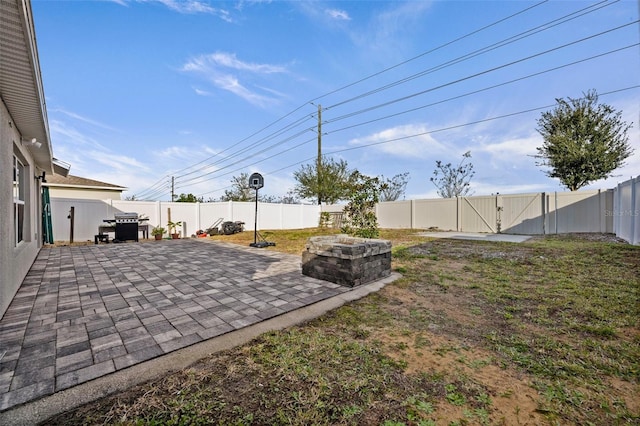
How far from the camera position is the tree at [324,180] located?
19344 millimetres

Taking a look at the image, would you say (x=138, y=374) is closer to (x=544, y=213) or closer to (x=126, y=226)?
(x=126, y=226)

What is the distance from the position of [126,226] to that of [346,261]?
8810mm

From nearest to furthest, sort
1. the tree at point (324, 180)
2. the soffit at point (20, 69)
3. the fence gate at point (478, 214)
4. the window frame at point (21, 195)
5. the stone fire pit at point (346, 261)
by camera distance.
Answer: the soffit at point (20, 69) < the stone fire pit at point (346, 261) < the window frame at point (21, 195) < the fence gate at point (478, 214) < the tree at point (324, 180)

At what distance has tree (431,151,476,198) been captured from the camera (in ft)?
56.7

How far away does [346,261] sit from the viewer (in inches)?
146

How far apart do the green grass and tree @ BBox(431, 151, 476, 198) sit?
1545cm

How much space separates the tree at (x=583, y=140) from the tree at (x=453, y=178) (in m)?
4.98

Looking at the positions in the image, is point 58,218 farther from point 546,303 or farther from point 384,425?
point 546,303

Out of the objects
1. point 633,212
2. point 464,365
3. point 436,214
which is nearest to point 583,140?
point 436,214

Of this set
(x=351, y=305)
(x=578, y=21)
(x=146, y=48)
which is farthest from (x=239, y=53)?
(x=578, y=21)

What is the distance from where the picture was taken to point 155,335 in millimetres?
2238

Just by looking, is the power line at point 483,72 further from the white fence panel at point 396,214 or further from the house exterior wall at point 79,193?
the house exterior wall at point 79,193

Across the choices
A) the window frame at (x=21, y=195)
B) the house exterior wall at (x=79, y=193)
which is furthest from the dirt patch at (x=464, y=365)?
the house exterior wall at (x=79, y=193)

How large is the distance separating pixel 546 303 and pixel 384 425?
301 cm
